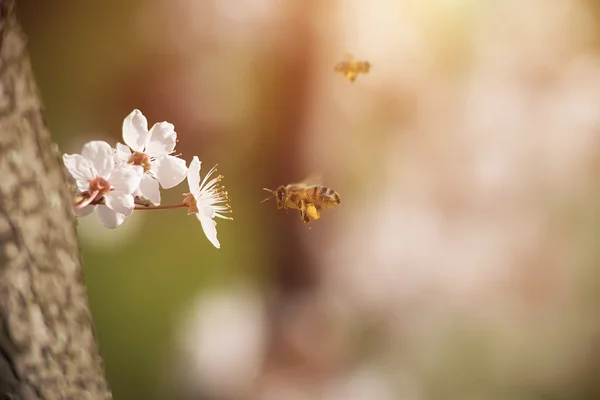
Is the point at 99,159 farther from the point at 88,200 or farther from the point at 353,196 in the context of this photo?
the point at 353,196

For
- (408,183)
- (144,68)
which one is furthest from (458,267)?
(144,68)

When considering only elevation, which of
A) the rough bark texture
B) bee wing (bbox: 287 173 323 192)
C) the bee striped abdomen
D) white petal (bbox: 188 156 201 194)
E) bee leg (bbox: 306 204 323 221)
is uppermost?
bee wing (bbox: 287 173 323 192)

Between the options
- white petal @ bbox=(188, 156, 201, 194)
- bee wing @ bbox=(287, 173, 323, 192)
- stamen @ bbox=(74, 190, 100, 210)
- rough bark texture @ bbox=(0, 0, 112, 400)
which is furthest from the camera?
bee wing @ bbox=(287, 173, 323, 192)

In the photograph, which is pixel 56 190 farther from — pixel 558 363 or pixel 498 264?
pixel 558 363

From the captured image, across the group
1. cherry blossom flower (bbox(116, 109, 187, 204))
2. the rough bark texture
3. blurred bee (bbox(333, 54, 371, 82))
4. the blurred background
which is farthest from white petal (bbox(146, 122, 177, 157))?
blurred bee (bbox(333, 54, 371, 82))

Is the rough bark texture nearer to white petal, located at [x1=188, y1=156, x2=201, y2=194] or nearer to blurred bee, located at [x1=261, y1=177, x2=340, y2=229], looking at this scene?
white petal, located at [x1=188, y1=156, x2=201, y2=194]
